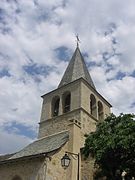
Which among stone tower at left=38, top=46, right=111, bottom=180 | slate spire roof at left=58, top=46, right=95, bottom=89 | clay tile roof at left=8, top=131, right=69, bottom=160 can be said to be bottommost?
clay tile roof at left=8, top=131, right=69, bottom=160

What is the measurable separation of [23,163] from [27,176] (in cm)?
103

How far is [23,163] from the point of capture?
16484mm

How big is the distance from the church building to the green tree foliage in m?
1.54

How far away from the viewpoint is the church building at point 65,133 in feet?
51.5

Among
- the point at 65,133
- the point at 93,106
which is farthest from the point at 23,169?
the point at 93,106

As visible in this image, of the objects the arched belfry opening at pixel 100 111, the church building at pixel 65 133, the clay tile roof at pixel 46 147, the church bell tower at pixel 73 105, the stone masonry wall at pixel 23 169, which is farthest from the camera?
the arched belfry opening at pixel 100 111

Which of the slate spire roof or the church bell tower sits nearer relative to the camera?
the church bell tower

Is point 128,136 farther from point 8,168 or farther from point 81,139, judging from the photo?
point 8,168

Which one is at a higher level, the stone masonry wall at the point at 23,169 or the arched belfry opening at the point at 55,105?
the arched belfry opening at the point at 55,105

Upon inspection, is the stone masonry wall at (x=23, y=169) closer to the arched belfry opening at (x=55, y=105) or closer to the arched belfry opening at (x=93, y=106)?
the arched belfry opening at (x=55, y=105)

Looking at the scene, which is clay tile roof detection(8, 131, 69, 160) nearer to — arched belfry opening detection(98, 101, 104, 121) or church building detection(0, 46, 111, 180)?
church building detection(0, 46, 111, 180)

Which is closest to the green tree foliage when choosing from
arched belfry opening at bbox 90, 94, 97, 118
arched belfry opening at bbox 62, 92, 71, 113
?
arched belfry opening at bbox 90, 94, 97, 118

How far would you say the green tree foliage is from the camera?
12659mm

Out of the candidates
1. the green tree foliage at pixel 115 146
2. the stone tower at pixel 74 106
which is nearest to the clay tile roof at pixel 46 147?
the stone tower at pixel 74 106
